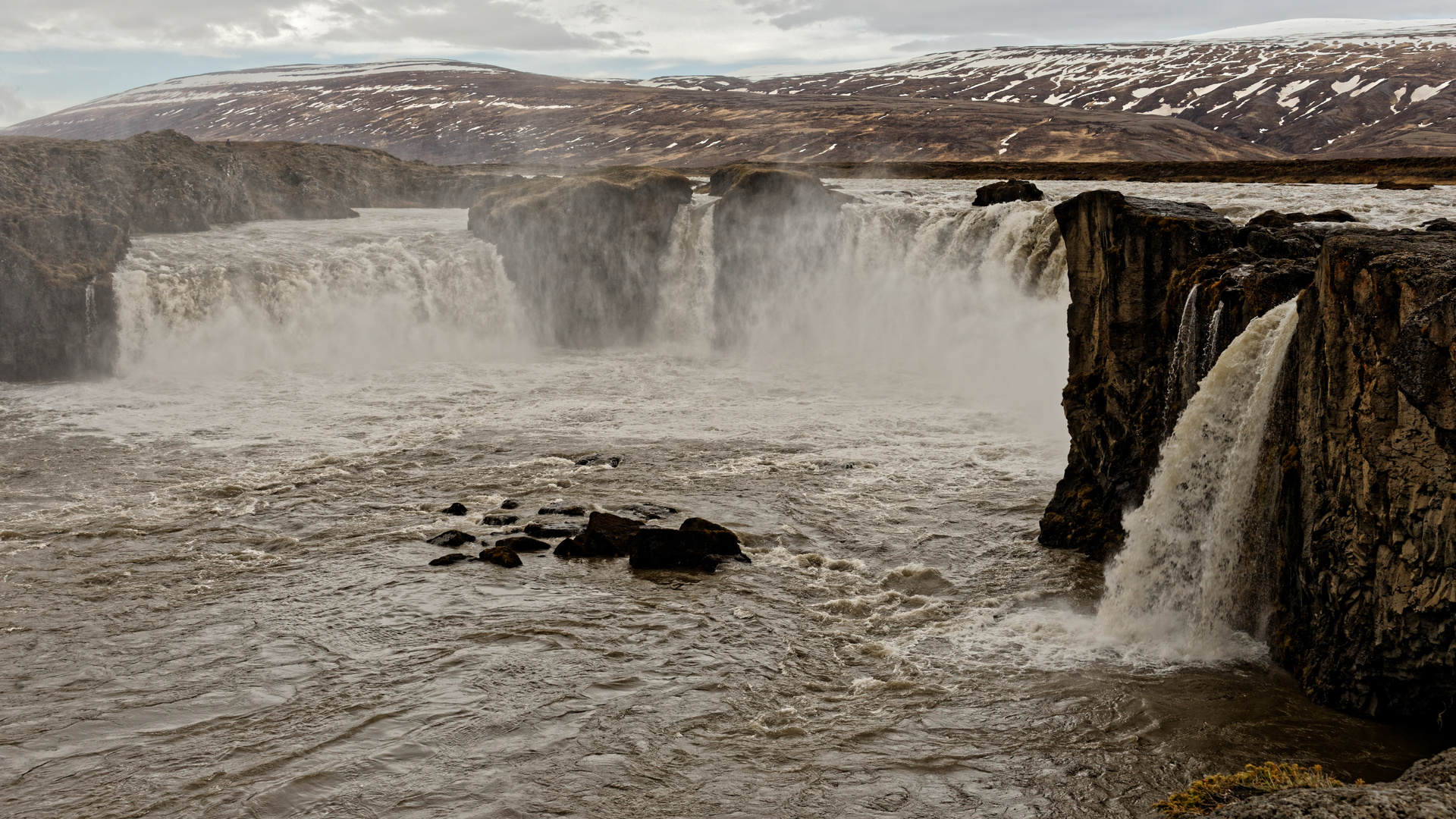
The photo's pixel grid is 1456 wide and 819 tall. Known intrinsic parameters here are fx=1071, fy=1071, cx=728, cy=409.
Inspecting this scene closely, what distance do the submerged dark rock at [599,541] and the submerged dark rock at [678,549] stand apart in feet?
1.05

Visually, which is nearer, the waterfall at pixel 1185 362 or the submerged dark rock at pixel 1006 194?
the waterfall at pixel 1185 362

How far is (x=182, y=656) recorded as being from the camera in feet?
42.3

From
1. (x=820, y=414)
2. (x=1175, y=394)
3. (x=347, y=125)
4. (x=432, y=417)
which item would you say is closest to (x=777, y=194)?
(x=820, y=414)

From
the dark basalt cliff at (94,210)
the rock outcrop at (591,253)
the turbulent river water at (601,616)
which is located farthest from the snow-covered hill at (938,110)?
the turbulent river water at (601,616)

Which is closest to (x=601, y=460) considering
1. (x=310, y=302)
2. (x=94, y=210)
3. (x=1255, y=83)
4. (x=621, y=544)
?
(x=621, y=544)

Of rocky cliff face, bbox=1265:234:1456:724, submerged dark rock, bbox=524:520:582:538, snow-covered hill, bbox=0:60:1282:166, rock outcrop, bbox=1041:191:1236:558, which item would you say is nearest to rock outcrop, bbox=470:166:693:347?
submerged dark rock, bbox=524:520:582:538

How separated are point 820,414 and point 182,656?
55.2 ft

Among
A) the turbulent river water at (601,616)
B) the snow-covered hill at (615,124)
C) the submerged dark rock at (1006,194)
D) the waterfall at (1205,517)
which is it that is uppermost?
the snow-covered hill at (615,124)

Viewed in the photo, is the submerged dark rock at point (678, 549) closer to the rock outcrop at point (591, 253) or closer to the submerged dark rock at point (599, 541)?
the submerged dark rock at point (599, 541)

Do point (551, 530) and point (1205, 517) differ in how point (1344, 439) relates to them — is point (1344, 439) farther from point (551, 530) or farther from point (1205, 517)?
point (551, 530)

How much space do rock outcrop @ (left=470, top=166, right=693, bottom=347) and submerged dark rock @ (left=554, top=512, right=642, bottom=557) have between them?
924 inches

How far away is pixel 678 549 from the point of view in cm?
1619

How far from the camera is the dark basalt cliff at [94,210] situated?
32625 millimetres

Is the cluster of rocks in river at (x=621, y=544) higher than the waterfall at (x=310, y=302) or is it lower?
lower
